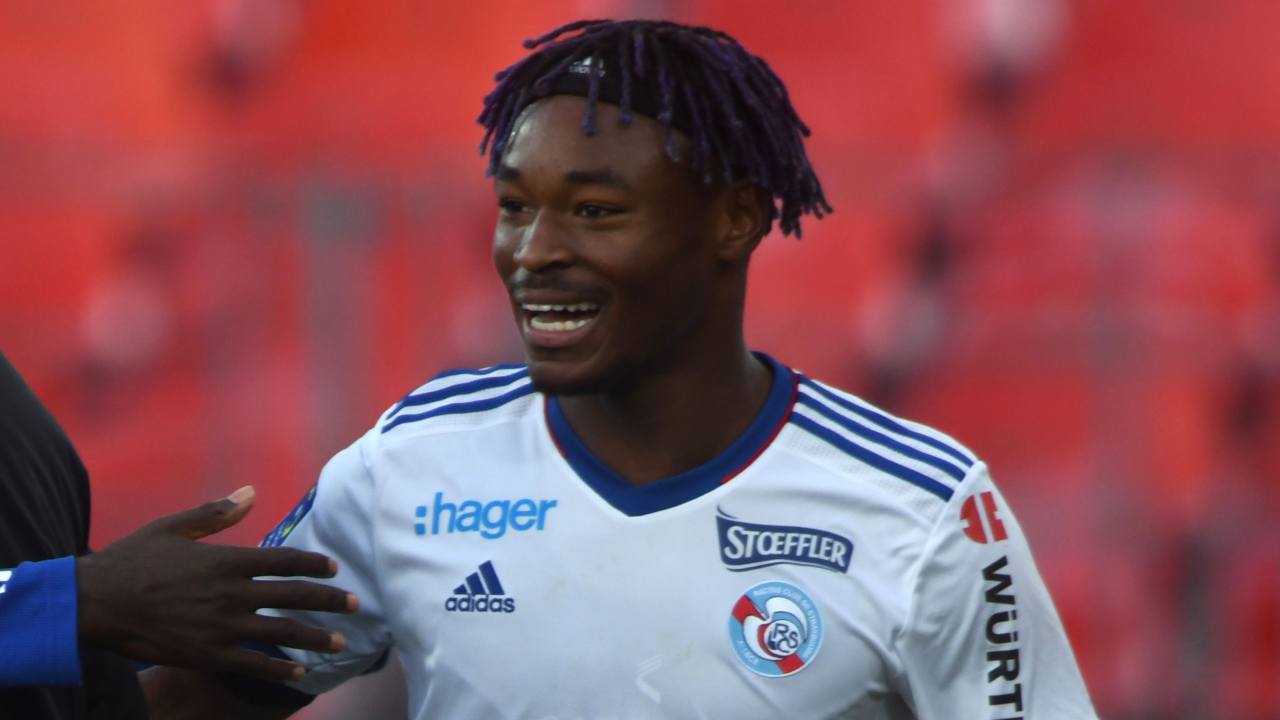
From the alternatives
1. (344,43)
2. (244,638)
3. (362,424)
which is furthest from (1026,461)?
(244,638)

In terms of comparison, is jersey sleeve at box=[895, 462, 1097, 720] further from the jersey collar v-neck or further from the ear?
the ear

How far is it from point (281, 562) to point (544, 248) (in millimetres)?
655

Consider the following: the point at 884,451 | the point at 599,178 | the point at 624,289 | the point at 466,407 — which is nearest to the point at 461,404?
the point at 466,407

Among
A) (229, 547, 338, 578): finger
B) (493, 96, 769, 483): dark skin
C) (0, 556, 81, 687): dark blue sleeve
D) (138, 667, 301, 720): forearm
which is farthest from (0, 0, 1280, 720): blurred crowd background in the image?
(0, 556, 81, 687): dark blue sleeve

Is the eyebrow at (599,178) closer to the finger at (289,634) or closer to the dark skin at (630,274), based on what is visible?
the dark skin at (630,274)

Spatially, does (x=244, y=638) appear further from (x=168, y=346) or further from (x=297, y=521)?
(x=168, y=346)

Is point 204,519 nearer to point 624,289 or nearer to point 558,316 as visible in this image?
point 558,316

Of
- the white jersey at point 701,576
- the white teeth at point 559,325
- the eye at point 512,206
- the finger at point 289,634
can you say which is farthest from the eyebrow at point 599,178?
the finger at point 289,634

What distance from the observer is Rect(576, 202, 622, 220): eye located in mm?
3254

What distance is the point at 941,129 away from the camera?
809 cm

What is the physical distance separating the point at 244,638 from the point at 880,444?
3.64 feet

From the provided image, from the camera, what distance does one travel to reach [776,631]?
319 centimetres

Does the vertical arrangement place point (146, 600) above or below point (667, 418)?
below

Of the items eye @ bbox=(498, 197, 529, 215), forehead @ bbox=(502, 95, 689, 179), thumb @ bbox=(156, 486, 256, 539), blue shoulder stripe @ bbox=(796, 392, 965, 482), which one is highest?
forehead @ bbox=(502, 95, 689, 179)
